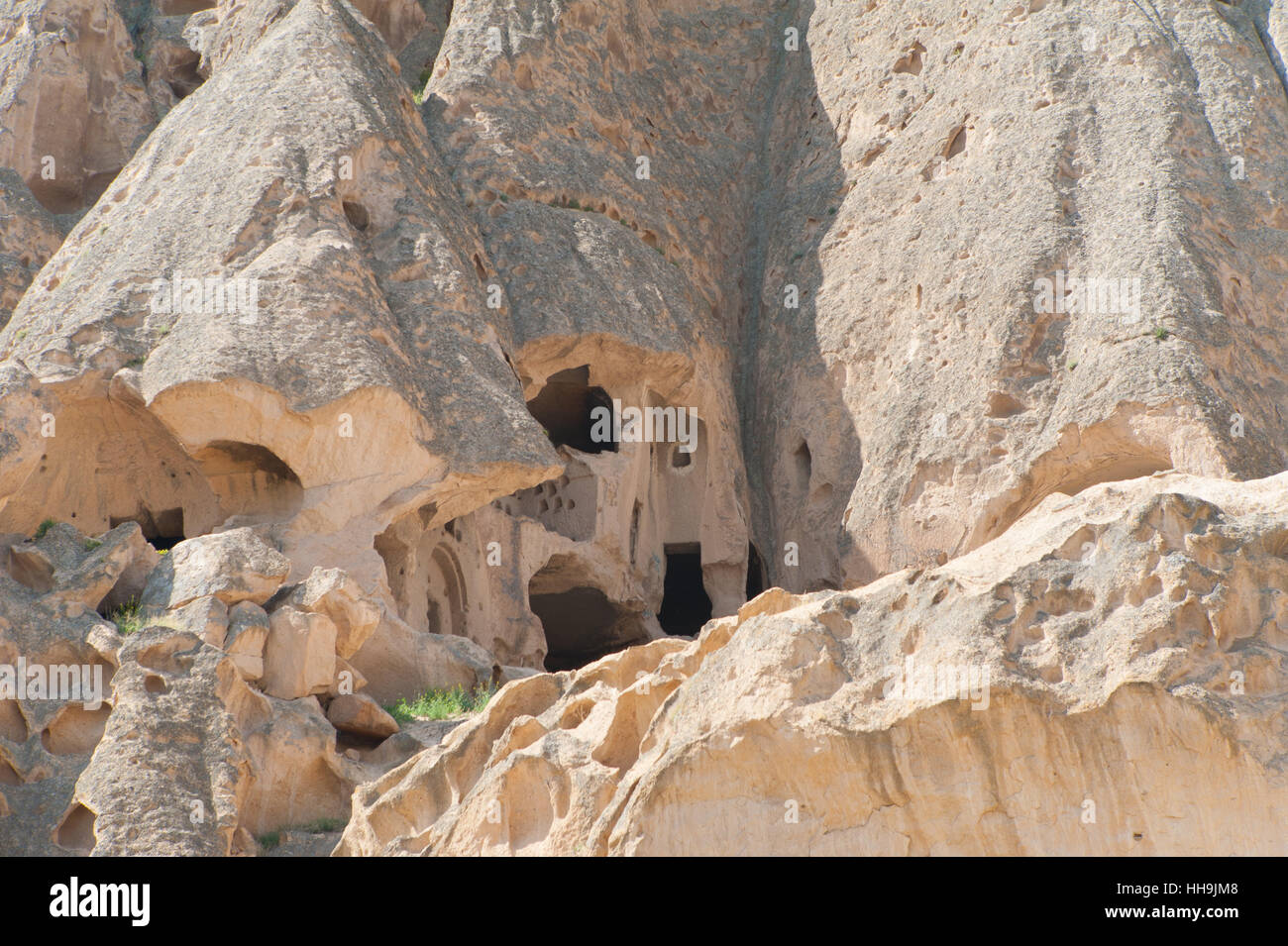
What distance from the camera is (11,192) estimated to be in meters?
18.7

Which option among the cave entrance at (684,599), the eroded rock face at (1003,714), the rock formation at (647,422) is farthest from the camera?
the cave entrance at (684,599)

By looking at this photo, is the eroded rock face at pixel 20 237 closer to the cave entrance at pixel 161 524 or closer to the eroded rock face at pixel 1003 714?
the cave entrance at pixel 161 524

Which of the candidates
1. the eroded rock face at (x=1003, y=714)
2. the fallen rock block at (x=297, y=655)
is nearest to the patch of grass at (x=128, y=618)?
the fallen rock block at (x=297, y=655)

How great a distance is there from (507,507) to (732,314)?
4.71m

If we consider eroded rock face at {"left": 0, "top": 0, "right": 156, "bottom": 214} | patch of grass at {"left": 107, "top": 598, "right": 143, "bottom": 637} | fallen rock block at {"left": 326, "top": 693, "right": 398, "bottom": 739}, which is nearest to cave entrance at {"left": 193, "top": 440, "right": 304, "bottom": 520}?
patch of grass at {"left": 107, "top": 598, "right": 143, "bottom": 637}

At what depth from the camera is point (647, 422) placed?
1848 cm

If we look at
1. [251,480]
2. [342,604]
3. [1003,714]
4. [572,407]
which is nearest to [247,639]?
[342,604]

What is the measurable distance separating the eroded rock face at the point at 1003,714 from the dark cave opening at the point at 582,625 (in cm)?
1032

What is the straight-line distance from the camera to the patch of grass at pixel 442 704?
40.1 feet

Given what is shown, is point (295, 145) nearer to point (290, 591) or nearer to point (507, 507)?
point (507, 507)

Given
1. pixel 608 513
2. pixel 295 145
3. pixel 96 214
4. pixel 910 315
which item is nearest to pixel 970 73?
pixel 910 315

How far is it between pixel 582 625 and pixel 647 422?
2544 millimetres

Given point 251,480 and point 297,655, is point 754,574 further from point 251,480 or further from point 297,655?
point 297,655

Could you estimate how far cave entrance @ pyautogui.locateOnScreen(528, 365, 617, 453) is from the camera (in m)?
18.6
